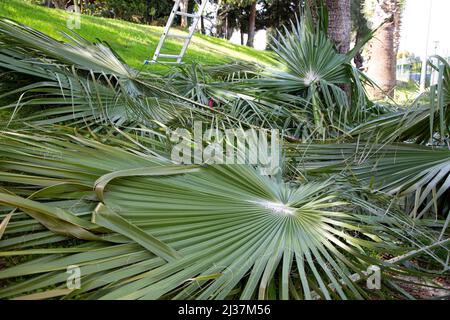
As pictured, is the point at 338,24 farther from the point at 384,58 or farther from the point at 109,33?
the point at 384,58

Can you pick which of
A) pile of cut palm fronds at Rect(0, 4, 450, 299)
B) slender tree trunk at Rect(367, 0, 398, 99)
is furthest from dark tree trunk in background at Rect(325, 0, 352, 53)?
slender tree trunk at Rect(367, 0, 398, 99)

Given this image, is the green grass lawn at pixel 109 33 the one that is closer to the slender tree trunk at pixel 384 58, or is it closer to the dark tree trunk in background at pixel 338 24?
the dark tree trunk in background at pixel 338 24

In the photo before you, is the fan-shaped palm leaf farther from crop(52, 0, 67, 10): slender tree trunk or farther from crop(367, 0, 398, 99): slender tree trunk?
crop(52, 0, 67, 10): slender tree trunk

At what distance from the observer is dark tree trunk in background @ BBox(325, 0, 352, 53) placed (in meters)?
4.40

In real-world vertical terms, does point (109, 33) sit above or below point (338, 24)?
above

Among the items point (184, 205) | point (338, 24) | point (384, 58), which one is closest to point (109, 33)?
point (338, 24)

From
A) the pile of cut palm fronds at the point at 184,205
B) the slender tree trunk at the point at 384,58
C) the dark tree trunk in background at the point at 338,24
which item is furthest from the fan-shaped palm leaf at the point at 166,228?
the slender tree trunk at the point at 384,58

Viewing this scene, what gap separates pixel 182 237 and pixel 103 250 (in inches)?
11.0

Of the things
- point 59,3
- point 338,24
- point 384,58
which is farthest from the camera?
point 59,3

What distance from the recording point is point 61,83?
274 cm

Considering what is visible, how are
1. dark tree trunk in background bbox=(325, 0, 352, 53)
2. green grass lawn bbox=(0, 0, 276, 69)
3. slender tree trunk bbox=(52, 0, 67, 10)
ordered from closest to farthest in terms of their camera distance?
1. dark tree trunk in background bbox=(325, 0, 352, 53)
2. green grass lawn bbox=(0, 0, 276, 69)
3. slender tree trunk bbox=(52, 0, 67, 10)

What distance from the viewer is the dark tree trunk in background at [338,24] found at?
440 cm

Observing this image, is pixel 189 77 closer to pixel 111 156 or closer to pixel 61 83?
pixel 61 83

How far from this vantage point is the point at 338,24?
4422 mm
